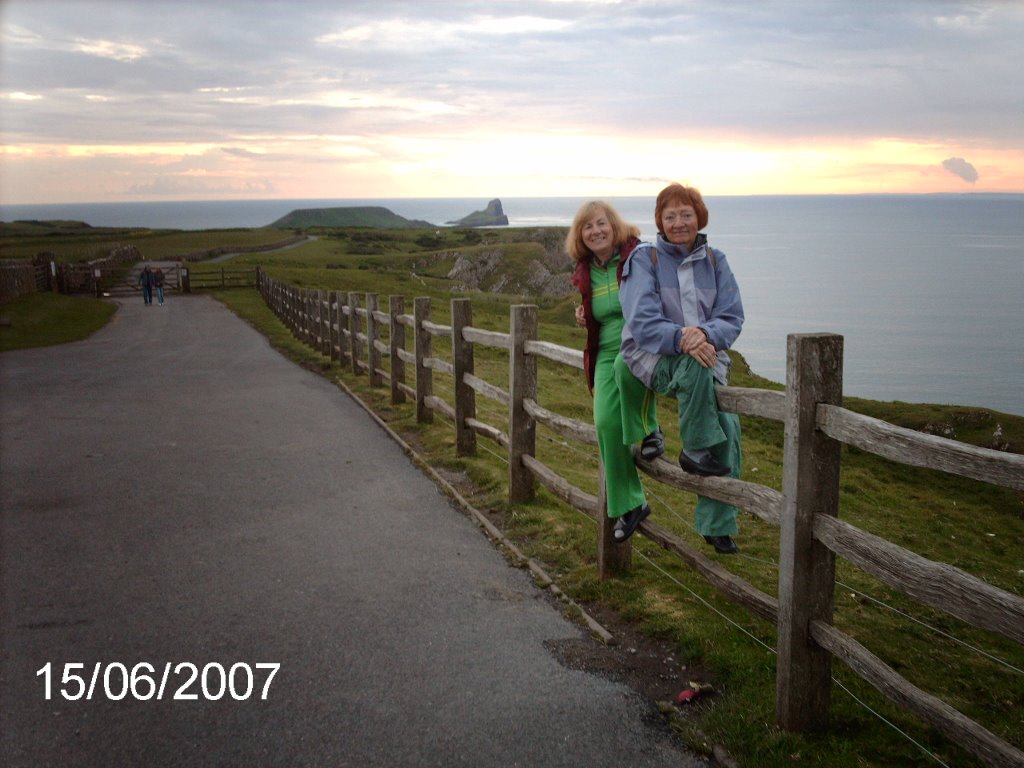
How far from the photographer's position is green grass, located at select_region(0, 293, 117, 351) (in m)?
23.8

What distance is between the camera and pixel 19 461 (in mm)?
9539

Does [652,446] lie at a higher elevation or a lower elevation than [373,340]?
higher

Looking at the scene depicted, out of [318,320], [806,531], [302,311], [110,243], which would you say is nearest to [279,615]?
[806,531]

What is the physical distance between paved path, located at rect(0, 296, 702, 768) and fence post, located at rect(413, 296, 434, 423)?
1.06 metres

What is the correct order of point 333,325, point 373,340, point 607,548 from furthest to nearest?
point 333,325
point 373,340
point 607,548

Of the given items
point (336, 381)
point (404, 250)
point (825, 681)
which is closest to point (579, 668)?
point (825, 681)

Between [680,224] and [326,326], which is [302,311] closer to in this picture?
[326,326]

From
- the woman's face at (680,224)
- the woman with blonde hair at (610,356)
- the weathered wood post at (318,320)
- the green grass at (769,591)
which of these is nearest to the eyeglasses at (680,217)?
the woman's face at (680,224)

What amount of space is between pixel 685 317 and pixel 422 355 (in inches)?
267

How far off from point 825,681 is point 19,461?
29.0 ft

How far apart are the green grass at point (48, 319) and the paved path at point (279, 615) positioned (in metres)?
14.7

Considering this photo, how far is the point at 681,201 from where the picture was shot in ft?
15.2

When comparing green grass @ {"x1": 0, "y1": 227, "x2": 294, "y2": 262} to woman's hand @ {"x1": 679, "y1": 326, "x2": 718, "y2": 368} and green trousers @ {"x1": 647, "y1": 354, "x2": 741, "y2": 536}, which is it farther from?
woman's hand @ {"x1": 679, "y1": 326, "x2": 718, "y2": 368}

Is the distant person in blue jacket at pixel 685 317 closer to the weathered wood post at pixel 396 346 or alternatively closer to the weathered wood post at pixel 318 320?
the weathered wood post at pixel 396 346
